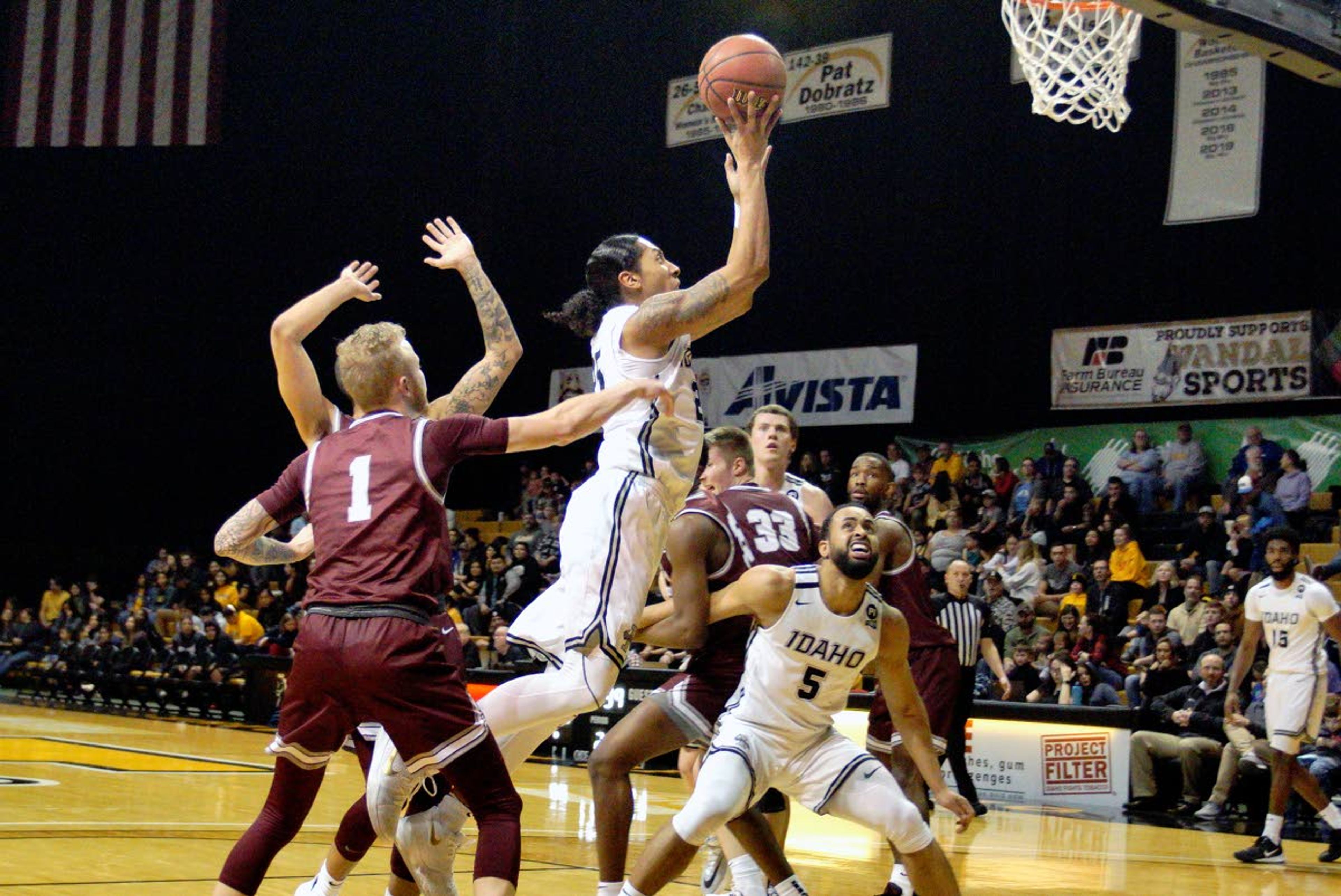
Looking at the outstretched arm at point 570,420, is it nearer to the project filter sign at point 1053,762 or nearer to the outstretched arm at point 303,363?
the outstretched arm at point 303,363

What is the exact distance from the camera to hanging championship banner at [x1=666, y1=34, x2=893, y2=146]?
66.3ft

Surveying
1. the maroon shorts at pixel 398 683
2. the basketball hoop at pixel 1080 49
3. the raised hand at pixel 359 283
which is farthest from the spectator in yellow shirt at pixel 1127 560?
the maroon shorts at pixel 398 683

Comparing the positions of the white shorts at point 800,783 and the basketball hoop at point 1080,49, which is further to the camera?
the basketball hoop at point 1080,49

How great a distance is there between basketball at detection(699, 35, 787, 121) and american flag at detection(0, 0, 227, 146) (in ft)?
47.0

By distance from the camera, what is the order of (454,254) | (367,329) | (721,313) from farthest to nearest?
(454,254), (721,313), (367,329)

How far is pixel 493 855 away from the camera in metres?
4.09

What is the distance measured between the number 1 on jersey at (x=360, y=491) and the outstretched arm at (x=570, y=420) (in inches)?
15.9

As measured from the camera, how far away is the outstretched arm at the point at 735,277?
4898mm

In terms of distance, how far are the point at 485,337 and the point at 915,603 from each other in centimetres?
326

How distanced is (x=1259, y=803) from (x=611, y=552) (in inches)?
304

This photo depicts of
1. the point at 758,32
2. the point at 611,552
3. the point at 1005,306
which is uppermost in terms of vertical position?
the point at 758,32

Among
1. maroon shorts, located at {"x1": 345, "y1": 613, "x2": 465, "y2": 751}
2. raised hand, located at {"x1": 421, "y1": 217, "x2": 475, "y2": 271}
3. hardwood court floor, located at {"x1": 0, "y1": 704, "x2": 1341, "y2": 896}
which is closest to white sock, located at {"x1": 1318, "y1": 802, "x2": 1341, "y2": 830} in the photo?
hardwood court floor, located at {"x1": 0, "y1": 704, "x2": 1341, "y2": 896}

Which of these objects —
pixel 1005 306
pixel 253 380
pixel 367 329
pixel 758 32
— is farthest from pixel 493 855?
pixel 253 380

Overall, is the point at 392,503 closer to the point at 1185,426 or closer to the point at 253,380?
the point at 1185,426
